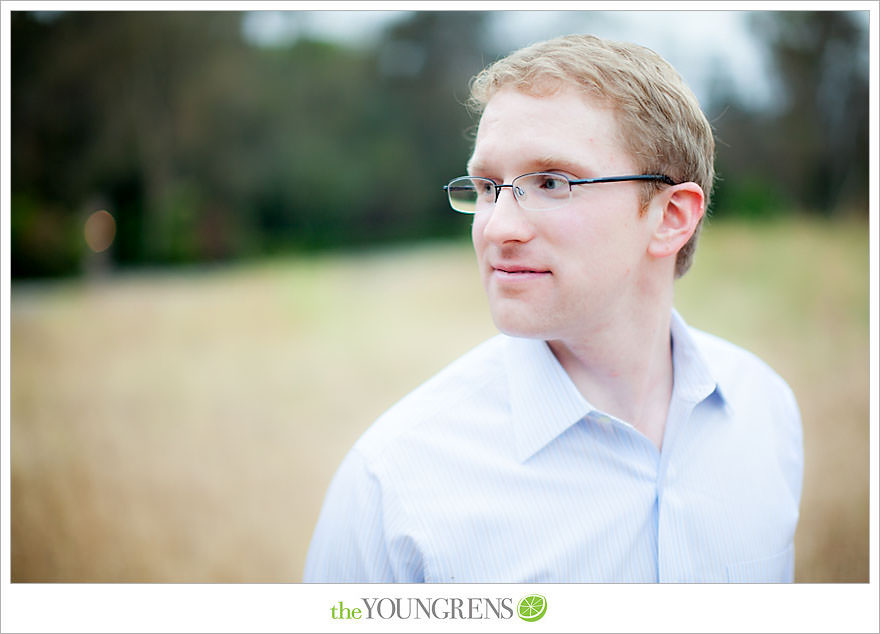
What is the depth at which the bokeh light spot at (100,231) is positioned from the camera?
149 inches

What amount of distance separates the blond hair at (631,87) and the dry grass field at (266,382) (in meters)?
1.74

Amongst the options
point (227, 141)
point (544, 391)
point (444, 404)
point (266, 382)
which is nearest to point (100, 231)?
point (227, 141)

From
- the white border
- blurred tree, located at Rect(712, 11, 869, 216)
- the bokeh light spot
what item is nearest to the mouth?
A: the white border

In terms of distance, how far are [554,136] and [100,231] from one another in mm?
3701

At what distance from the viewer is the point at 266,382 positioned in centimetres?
337

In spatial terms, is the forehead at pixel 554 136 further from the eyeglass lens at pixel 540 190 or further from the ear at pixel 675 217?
the ear at pixel 675 217

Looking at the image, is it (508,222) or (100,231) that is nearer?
(508,222)

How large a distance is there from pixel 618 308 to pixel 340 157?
131 inches

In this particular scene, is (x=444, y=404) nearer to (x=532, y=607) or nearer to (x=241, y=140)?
(x=532, y=607)

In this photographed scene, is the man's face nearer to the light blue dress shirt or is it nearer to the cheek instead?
the cheek

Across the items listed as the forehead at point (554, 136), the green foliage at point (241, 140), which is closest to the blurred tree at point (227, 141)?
the green foliage at point (241, 140)

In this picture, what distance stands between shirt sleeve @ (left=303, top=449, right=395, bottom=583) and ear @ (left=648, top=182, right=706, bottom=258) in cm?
66

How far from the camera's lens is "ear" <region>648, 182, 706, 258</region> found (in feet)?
3.54

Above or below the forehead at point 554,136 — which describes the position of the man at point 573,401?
below
